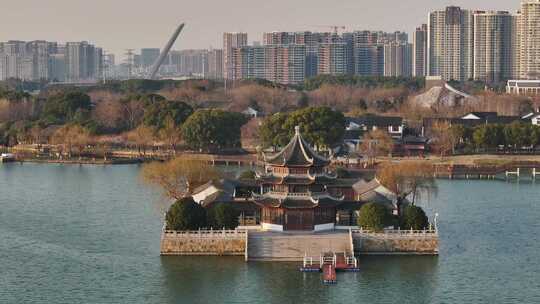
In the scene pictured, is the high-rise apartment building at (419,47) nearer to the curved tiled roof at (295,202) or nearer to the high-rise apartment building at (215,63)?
the high-rise apartment building at (215,63)

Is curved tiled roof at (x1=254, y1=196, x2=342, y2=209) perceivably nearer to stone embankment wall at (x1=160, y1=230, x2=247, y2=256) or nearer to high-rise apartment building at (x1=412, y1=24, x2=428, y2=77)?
stone embankment wall at (x1=160, y1=230, x2=247, y2=256)

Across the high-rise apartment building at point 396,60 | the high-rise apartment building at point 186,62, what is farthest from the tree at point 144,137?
the high-rise apartment building at point 186,62

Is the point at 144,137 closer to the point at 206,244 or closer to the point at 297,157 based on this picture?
the point at 297,157

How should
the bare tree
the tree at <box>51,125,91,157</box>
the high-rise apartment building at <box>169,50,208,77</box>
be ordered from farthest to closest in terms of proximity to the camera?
the high-rise apartment building at <box>169,50,208,77</box> < the bare tree < the tree at <box>51,125,91,157</box>

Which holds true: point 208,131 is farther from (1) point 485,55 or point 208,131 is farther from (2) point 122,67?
Answer: (2) point 122,67

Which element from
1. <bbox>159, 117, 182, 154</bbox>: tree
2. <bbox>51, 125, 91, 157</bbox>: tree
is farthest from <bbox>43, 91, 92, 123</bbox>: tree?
<bbox>159, 117, 182, 154</bbox>: tree

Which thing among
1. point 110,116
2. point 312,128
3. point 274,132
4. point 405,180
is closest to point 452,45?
point 110,116

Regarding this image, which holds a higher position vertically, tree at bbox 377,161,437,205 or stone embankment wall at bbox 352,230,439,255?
tree at bbox 377,161,437,205
